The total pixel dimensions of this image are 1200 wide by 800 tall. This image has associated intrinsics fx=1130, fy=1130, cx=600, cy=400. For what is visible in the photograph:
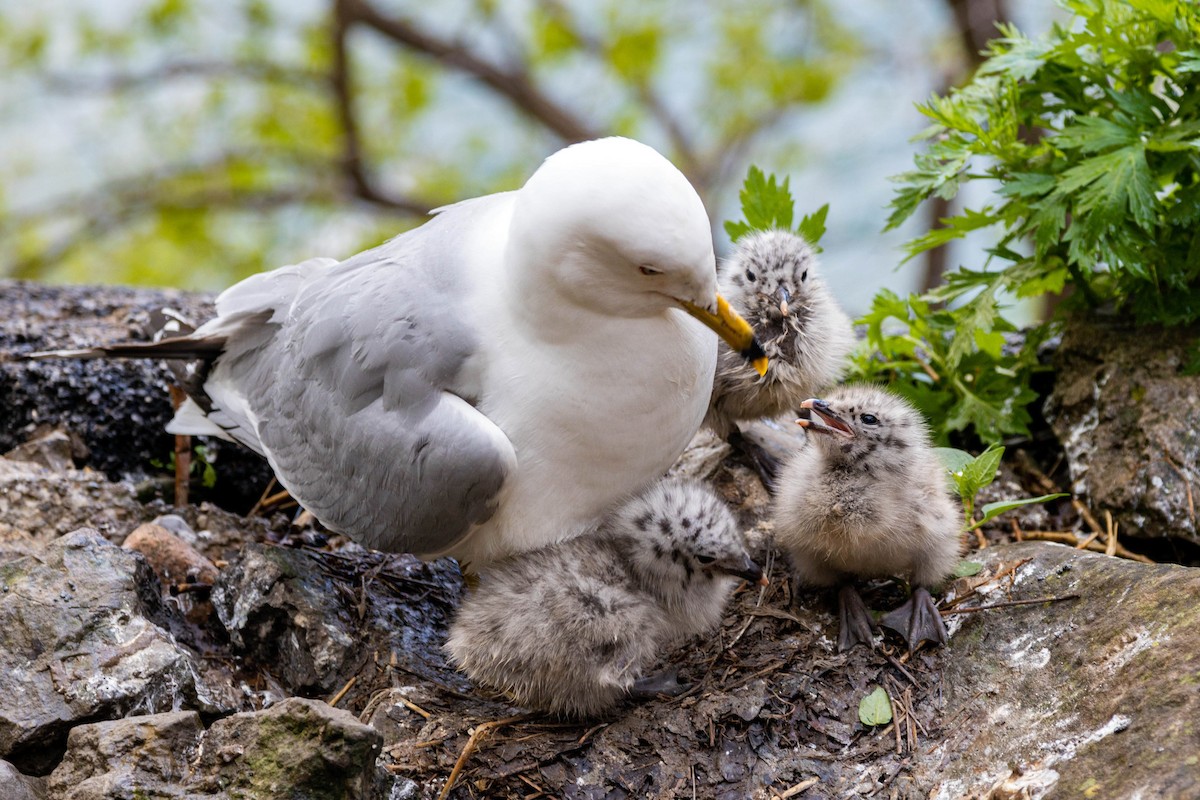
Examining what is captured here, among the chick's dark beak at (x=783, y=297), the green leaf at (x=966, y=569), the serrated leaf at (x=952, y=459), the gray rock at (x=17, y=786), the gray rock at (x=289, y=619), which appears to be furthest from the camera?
the chick's dark beak at (x=783, y=297)

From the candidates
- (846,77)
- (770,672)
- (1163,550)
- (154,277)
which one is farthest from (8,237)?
(1163,550)

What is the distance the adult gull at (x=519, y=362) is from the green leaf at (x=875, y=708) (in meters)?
0.91

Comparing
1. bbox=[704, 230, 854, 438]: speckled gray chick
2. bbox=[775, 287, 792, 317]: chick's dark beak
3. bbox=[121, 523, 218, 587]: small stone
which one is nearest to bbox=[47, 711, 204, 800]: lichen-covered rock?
bbox=[121, 523, 218, 587]: small stone

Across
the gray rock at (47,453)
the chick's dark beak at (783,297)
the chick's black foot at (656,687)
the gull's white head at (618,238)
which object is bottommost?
the chick's black foot at (656,687)

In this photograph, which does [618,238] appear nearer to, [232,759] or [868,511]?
[868,511]

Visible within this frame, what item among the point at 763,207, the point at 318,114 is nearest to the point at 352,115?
the point at 318,114

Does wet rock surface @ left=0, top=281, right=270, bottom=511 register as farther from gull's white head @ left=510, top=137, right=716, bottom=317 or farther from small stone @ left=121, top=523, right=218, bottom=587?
gull's white head @ left=510, top=137, right=716, bottom=317

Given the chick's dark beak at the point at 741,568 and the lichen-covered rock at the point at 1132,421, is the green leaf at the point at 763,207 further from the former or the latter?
the chick's dark beak at the point at 741,568

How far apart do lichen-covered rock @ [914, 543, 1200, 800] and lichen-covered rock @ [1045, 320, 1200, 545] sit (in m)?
0.52

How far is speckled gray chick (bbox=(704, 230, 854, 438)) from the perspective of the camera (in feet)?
12.8

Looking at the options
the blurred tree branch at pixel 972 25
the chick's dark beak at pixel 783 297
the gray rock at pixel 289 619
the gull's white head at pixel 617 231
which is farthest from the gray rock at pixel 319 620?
the blurred tree branch at pixel 972 25

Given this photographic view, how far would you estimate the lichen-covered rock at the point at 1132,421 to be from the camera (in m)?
3.64

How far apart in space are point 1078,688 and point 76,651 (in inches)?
105

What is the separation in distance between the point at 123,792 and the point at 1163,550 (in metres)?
3.18
